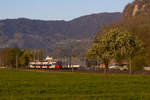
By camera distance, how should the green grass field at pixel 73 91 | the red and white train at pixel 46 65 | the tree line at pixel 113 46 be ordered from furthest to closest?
the red and white train at pixel 46 65
the tree line at pixel 113 46
the green grass field at pixel 73 91

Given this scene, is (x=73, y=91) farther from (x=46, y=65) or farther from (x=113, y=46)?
(x=46, y=65)

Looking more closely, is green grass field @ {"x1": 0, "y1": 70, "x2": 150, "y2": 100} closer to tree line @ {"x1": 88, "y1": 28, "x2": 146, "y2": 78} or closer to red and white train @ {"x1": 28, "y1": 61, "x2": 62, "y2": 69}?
tree line @ {"x1": 88, "y1": 28, "x2": 146, "y2": 78}

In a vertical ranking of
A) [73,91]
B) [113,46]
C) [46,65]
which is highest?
[113,46]

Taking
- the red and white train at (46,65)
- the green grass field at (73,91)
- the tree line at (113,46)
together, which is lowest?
the green grass field at (73,91)

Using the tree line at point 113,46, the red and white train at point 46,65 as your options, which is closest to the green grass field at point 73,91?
the tree line at point 113,46

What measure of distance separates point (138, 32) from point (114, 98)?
131560 millimetres

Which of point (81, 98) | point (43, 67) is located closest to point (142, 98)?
point (81, 98)

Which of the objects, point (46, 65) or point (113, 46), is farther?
point (46, 65)

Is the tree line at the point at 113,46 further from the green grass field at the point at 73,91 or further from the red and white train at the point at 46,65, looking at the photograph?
the red and white train at the point at 46,65

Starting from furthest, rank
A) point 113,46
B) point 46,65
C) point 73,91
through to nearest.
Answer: point 46,65
point 113,46
point 73,91

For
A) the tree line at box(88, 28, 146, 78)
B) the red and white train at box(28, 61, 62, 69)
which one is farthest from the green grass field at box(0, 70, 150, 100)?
the red and white train at box(28, 61, 62, 69)

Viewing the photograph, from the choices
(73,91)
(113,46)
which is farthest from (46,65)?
(73,91)

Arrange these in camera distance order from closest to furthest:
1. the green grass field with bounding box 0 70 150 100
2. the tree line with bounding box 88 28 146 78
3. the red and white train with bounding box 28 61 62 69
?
the green grass field with bounding box 0 70 150 100 → the tree line with bounding box 88 28 146 78 → the red and white train with bounding box 28 61 62 69

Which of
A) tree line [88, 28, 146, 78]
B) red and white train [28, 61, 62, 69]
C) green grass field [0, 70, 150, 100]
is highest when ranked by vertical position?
tree line [88, 28, 146, 78]
